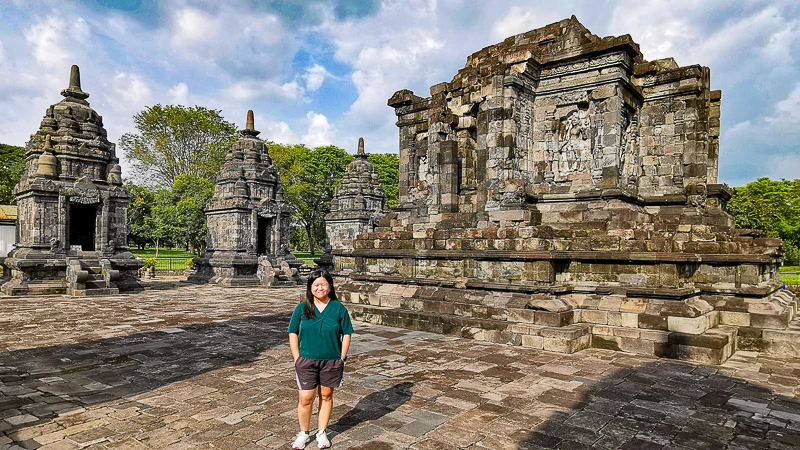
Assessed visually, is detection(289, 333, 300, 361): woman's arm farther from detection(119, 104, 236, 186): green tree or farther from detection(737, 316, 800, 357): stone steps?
detection(119, 104, 236, 186): green tree

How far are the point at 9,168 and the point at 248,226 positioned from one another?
119 ft

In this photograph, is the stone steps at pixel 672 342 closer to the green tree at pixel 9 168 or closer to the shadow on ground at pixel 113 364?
the shadow on ground at pixel 113 364

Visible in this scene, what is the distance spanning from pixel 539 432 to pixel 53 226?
19340 millimetres

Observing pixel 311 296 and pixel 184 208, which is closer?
pixel 311 296

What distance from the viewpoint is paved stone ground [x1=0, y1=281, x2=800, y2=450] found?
4320 millimetres

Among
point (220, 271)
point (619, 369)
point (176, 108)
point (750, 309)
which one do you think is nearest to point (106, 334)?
point (619, 369)

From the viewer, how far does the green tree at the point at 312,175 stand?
45.4 metres

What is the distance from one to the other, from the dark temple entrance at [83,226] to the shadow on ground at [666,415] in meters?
20.3

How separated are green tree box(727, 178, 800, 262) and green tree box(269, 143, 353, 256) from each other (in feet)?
113

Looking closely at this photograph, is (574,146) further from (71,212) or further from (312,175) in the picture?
(312,175)

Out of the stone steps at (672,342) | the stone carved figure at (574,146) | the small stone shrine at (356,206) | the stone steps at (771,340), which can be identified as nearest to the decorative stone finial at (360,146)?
the small stone shrine at (356,206)

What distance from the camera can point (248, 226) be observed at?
75.0ft

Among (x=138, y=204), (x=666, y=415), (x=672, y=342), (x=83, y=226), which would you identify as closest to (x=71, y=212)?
(x=83, y=226)

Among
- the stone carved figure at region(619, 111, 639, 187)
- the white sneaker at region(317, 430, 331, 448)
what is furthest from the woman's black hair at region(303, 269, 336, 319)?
the stone carved figure at region(619, 111, 639, 187)
